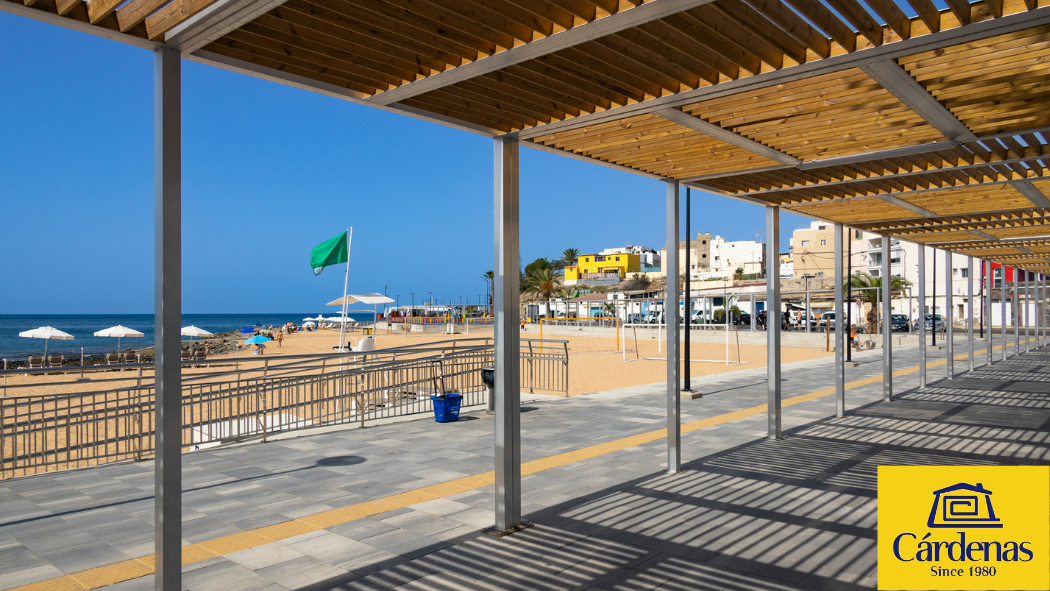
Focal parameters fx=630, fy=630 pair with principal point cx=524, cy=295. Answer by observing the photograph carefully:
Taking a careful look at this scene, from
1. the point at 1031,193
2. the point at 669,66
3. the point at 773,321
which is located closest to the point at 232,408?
the point at 773,321

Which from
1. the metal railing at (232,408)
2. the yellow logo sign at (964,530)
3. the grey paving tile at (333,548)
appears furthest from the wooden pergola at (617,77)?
the metal railing at (232,408)

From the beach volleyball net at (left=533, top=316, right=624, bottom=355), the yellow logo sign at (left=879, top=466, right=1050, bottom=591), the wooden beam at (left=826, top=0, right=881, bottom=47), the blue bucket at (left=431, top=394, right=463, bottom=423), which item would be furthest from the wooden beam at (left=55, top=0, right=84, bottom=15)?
the beach volleyball net at (left=533, top=316, right=624, bottom=355)

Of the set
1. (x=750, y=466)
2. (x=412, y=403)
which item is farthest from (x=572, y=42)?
(x=412, y=403)

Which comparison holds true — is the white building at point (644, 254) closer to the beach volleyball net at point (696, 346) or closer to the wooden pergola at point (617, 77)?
the beach volleyball net at point (696, 346)

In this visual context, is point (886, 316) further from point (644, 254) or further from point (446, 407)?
point (644, 254)

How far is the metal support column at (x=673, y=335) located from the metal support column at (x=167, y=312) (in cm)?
465

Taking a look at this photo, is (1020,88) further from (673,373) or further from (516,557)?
(516,557)

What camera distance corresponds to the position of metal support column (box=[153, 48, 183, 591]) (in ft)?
10.4

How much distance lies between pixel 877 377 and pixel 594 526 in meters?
14.1

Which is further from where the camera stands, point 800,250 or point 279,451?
point 800,250

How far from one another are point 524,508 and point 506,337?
5.56ft

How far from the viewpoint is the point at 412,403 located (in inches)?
472

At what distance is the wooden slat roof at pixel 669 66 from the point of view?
3031 mm

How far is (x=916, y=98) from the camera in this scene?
13.1 ft
